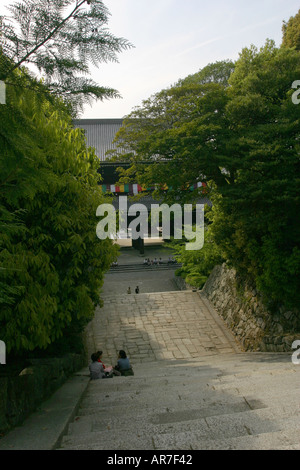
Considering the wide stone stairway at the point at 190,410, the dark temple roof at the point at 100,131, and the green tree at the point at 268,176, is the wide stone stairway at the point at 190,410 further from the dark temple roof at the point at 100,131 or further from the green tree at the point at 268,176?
the dark temple roof at the point at 100,131

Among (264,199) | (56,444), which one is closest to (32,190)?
(56,444)

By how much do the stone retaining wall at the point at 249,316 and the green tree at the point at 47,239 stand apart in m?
5.85

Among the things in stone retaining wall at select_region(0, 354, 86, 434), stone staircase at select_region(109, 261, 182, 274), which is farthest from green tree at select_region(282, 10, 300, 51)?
stone retaining wall at select_region(0, 354, 86, 434)

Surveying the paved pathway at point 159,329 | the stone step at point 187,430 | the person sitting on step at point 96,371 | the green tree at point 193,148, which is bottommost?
the paved pathway at point 159,329

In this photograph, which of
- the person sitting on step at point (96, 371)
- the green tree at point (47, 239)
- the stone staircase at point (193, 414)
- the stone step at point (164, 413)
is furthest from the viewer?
the person sitting on step at point (96, 371)

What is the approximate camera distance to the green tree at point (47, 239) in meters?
4.68

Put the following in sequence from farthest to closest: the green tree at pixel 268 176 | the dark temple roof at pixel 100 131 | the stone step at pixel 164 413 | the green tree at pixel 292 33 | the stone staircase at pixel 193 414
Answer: the dark temple roof at pixel 100 131 < the green tree at pixel 292 33 < the green tree at pixel 268 176 < the stone step at pixel 164 413 < the stone staircase at pixel 193 414

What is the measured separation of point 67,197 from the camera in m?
6.14

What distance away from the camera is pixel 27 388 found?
5.09m

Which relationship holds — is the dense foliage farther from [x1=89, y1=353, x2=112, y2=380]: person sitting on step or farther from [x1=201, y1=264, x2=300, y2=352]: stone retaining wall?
[x1=89, y1=353, x2=112, y2=380]: person sitting on step

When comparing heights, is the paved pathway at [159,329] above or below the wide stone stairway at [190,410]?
below

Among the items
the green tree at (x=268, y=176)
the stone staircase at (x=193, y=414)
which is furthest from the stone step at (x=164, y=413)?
the green tree at (x=268, y=176)

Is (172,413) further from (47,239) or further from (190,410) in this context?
(47,239)
